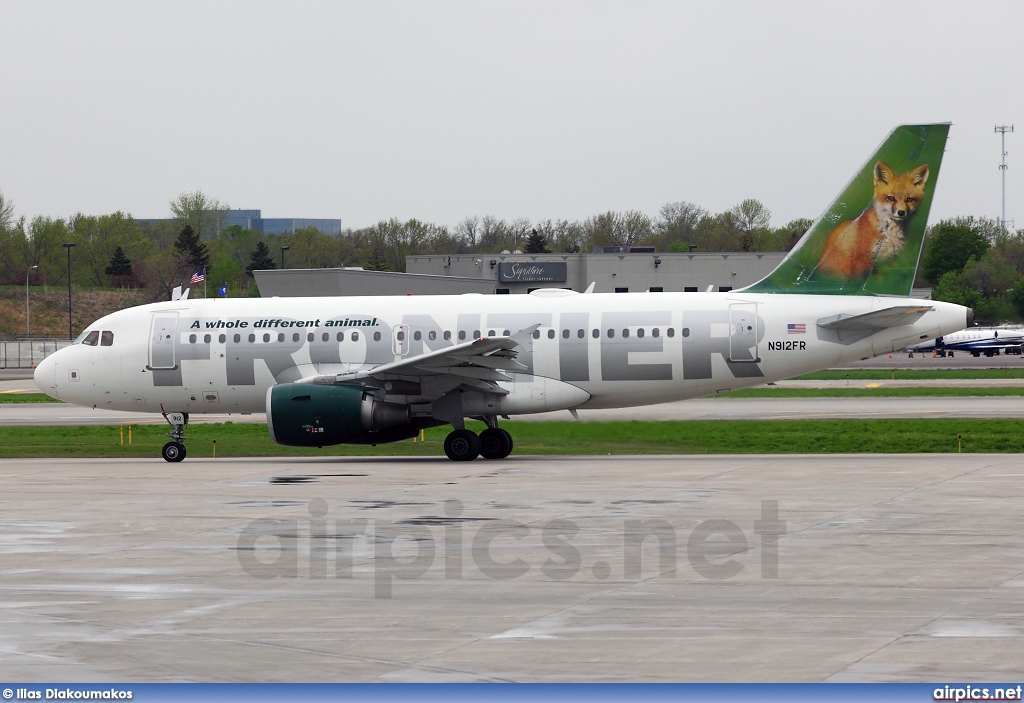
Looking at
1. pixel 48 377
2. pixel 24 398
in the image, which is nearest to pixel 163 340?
pixel 48 377

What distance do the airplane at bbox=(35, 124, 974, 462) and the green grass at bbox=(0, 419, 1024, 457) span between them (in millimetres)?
846

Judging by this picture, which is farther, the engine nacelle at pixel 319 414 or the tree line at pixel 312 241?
the tree line at pixel 312 241

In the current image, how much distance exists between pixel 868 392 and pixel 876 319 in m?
23.2

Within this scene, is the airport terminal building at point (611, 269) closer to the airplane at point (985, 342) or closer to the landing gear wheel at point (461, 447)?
the airplane at point (985, 342)

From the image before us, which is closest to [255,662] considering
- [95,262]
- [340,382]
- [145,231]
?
[340,382]

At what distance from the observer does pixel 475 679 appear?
8555mm

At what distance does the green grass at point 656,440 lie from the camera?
26672 millimetres

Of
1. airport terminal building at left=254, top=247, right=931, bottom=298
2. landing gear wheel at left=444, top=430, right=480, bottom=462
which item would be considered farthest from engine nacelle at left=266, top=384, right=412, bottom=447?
airport terminal building at left=254, top=247, right=931, bottom=298

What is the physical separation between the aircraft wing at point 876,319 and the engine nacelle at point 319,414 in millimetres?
9969

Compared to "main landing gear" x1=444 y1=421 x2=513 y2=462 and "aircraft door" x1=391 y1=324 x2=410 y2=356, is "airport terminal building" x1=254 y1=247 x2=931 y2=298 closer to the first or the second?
"aircraft door" x1=391 y1=324 x2=410 y2=356

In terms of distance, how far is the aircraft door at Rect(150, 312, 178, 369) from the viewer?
2816 centimetres

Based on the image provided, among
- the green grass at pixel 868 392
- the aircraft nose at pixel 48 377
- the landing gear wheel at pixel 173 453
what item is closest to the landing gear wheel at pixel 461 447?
the landing gear wheel at pixel 173 453
